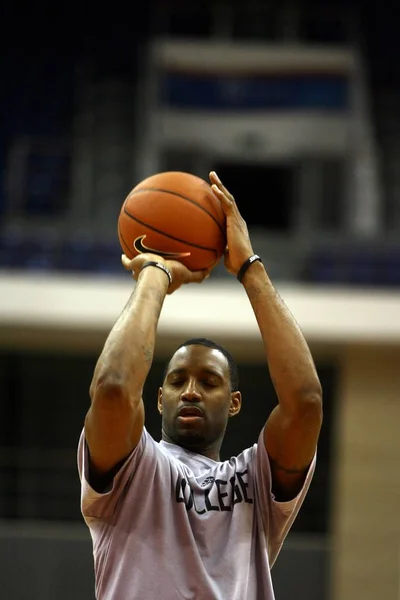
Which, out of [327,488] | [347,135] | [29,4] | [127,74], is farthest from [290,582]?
[29,4]

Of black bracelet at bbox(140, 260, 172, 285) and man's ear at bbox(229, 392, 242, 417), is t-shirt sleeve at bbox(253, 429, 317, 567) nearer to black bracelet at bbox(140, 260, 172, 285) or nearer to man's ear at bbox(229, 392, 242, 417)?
man's ear at bbox(229, 392, 242, 417)

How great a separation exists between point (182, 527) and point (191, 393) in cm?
34

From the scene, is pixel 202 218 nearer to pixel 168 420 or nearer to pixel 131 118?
pixel 168 420

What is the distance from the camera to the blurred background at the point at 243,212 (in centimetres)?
855

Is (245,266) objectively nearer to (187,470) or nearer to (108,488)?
(187,470)

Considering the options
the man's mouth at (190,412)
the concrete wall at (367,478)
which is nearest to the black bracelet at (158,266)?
the man's mouth at (190,412)

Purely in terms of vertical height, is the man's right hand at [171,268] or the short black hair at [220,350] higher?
the man's right hand at [171,268]

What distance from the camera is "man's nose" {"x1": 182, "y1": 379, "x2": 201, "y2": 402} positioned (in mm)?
2584

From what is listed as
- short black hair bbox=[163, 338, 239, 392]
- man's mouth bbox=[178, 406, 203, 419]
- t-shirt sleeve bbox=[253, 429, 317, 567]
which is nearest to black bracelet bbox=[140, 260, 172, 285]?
short black hair bbox=[163, 338, 239, 392]

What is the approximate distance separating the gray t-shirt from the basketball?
20.2 inches

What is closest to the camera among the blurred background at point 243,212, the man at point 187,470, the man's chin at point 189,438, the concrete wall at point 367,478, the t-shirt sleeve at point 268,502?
the man at point 187,470

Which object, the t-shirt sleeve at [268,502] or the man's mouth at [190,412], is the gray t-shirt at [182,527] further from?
the man's mouth at [190,412]

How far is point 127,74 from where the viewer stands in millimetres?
12203

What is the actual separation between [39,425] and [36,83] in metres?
4.62
